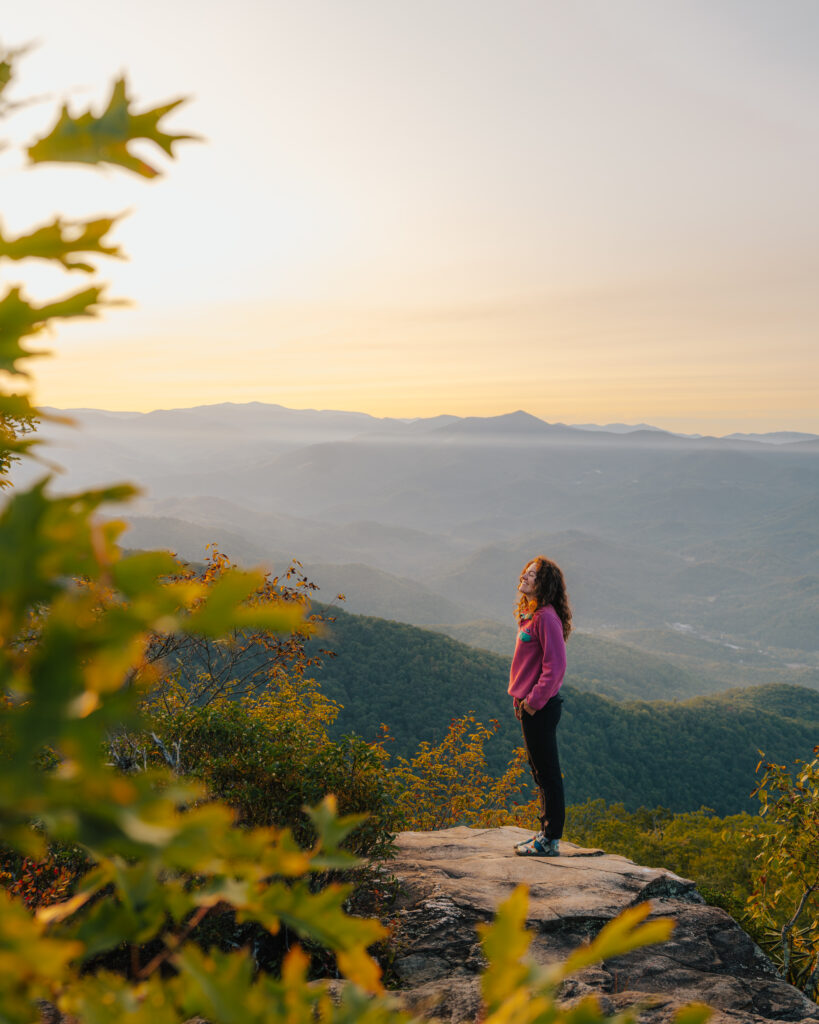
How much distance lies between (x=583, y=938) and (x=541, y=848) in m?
1.83

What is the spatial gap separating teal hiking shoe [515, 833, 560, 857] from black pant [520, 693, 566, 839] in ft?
1.66

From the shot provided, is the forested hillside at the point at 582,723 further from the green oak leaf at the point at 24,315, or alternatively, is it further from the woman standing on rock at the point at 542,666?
the green oak leaf at the point at 24,315

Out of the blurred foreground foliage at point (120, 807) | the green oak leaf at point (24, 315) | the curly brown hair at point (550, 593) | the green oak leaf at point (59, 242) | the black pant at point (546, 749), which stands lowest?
the black pant at point (546, 749)

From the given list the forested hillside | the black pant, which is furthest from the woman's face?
the forested hillside

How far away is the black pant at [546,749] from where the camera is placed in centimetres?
599

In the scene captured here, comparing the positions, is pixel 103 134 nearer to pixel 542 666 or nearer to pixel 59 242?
pixel 59 242

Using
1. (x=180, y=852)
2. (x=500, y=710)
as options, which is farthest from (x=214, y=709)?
(x=500, y=710)

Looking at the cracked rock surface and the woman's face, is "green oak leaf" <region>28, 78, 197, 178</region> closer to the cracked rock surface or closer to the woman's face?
the cracked rock surface

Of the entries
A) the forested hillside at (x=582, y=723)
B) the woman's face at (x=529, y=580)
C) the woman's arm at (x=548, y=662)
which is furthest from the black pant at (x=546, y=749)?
the forested hillside at (x=582, y=723)

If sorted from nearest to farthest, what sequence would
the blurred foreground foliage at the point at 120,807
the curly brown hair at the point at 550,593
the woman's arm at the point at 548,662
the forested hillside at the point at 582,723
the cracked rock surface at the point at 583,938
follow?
the blurred foreground foliage at the point at 120,807 → the cracked rock surface at the point at 583,938 → the woman's arm at the point at 548,662 → the curly brown hair at the point at 550,593 → the forested hillside at the point at 582,723

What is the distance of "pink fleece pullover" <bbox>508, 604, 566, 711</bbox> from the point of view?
225 inches

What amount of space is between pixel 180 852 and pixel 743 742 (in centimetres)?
7729

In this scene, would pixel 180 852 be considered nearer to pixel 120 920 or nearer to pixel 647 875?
pixel 120 920

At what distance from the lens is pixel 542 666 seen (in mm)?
5820
